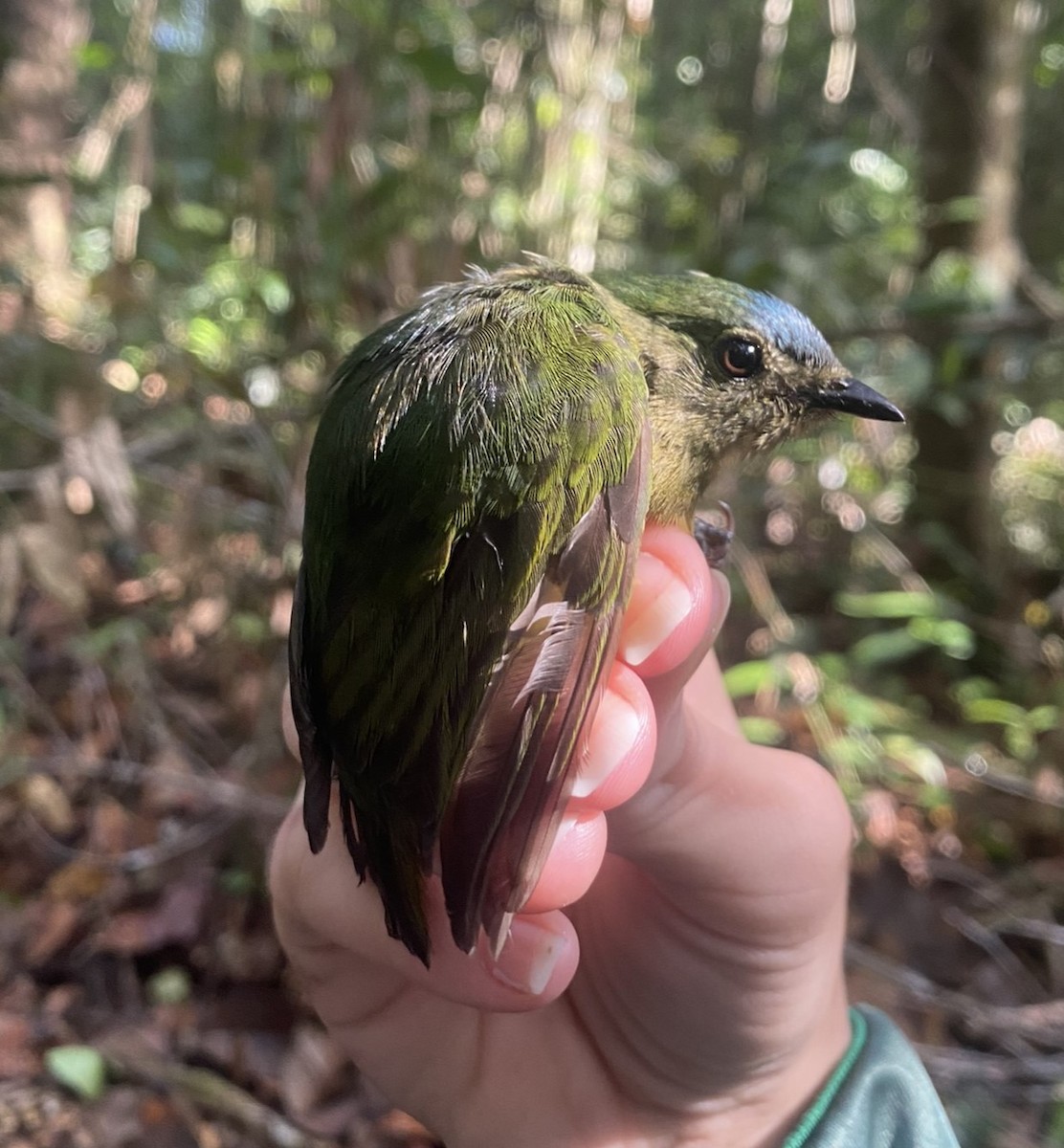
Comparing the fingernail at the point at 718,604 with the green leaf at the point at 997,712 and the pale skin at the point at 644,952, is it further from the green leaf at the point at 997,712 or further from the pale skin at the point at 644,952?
the green leaf at the point at 997,712

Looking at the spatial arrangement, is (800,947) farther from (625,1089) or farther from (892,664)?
(892,664)

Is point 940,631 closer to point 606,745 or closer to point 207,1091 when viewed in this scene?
point 606,745

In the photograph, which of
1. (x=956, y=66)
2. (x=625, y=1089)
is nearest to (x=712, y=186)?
(x=956, y=66)

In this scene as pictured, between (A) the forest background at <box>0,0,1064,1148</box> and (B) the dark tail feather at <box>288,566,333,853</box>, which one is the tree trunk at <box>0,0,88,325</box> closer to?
(A) the forest background at <box>0,0,1064,1148</box>

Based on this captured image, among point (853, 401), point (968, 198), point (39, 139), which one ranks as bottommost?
point (853, 401)

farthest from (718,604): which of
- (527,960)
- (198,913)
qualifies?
(198,913)
